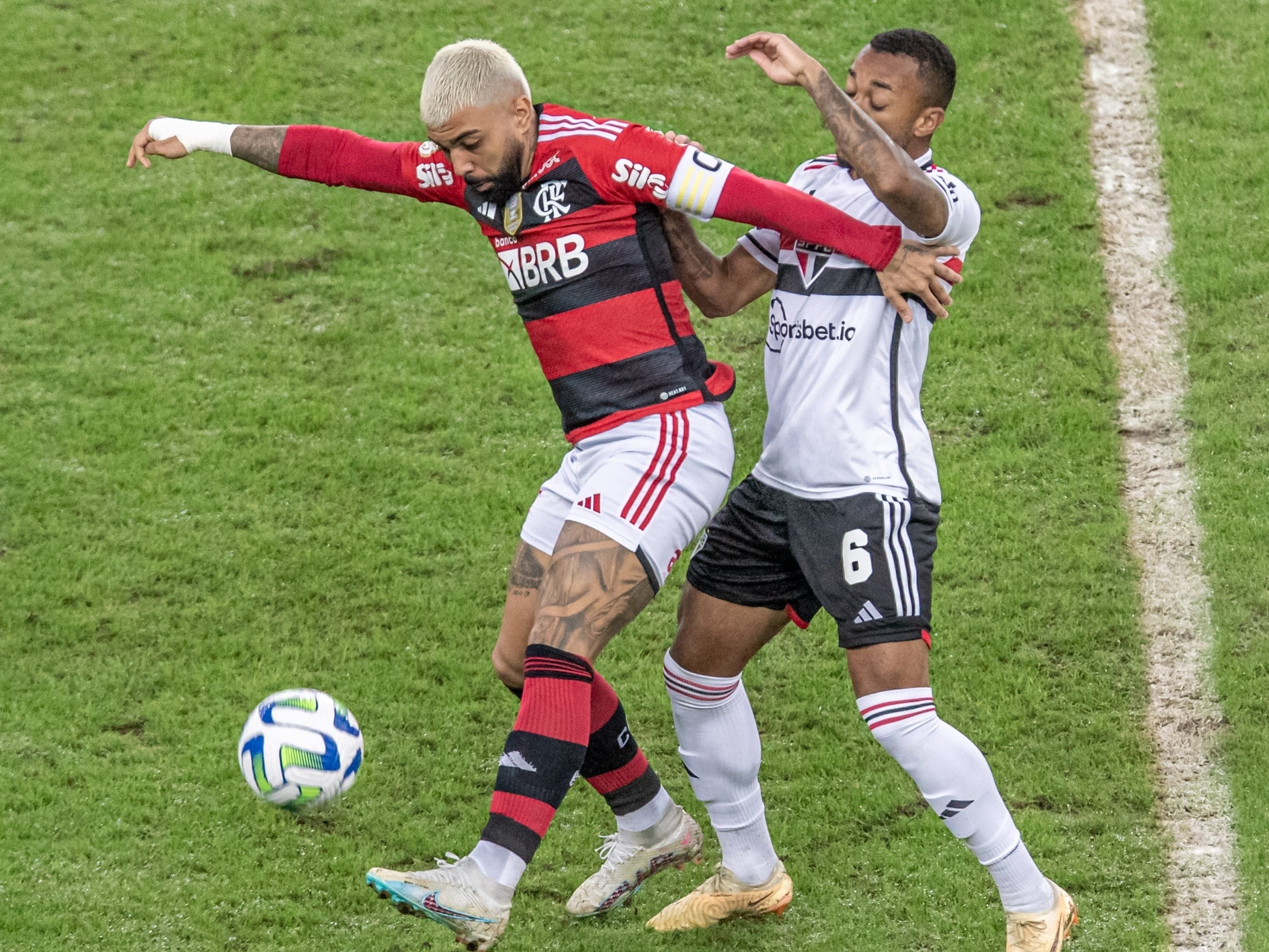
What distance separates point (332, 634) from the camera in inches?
293

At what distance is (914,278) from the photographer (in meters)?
4.92

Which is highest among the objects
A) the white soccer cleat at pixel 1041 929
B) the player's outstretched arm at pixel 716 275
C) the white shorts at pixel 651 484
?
the player's outstretched arm at pixel 716 275

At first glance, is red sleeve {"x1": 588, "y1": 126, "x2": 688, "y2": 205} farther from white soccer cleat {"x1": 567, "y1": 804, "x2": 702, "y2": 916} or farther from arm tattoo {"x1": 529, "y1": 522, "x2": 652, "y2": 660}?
white soccer cleat {"x1": 567, "y1": 804, "x2": 702, "y2": 916}

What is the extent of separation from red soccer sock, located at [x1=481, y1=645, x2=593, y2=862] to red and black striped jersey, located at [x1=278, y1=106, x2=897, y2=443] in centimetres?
87

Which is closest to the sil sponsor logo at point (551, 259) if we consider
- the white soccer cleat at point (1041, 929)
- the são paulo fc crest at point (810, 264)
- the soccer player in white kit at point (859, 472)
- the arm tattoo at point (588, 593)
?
the soccer player in white kit at point (859, 472)

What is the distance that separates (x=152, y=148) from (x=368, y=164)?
3.18 ft

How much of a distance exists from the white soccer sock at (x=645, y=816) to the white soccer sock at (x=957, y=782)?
108 cm

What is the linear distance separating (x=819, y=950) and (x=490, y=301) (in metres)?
5.21

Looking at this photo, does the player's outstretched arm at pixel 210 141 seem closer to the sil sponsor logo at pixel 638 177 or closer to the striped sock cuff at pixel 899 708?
the sil sponsor logo at pixel 638 177

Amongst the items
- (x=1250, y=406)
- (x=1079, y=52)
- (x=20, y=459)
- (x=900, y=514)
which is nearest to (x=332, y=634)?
(x=20, y=459)

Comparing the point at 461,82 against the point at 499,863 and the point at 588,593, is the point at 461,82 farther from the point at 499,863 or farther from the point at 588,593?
the point at 499,863

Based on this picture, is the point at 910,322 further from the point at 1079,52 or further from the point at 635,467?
the point at 1079,52

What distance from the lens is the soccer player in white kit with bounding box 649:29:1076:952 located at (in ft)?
16.0

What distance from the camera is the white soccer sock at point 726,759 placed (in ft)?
18.0
